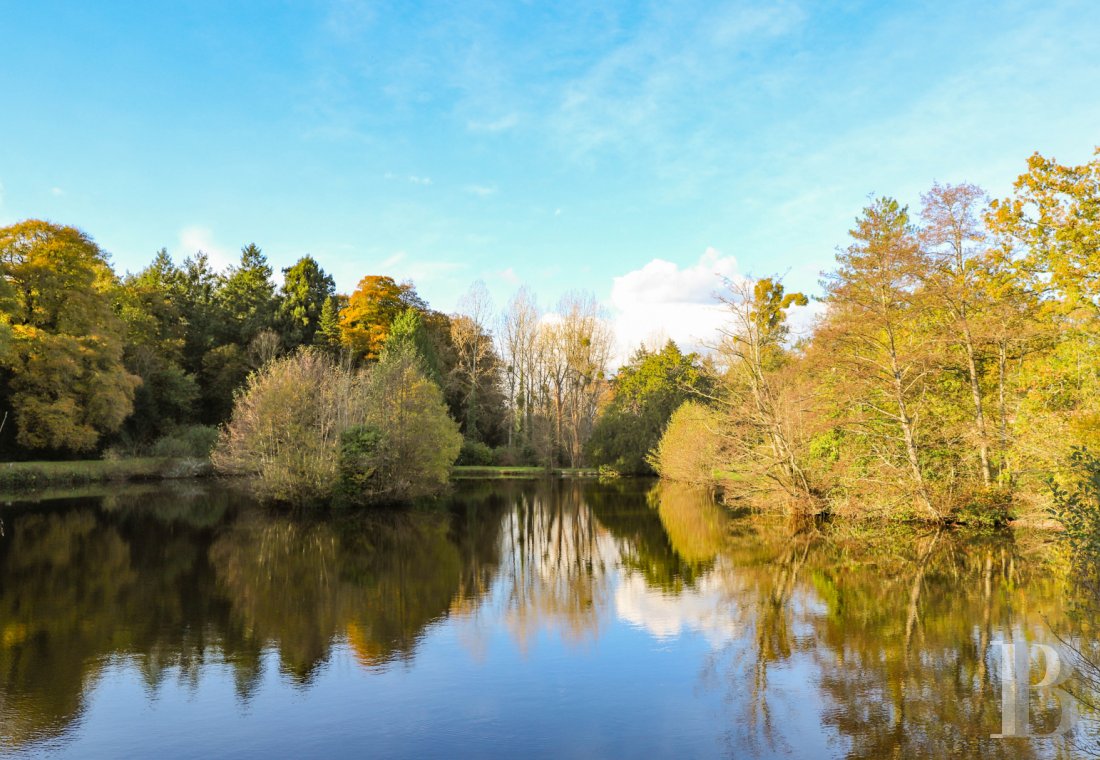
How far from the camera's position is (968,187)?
18.9 metres

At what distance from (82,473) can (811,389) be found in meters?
34.2

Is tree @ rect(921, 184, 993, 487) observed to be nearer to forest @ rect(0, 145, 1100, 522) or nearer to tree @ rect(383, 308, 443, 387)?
forest @ rect(0, 145, 1100, 522)

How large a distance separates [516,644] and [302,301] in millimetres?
48605

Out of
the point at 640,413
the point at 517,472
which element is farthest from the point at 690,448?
the point at 517,472

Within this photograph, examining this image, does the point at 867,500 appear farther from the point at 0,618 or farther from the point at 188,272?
the point at 188,272

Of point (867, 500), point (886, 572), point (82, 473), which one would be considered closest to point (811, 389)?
point (867, 500)

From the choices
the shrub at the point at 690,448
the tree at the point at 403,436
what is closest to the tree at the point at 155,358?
the tree at the point at 403,436

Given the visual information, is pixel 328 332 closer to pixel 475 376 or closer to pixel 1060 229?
pixel 475 376

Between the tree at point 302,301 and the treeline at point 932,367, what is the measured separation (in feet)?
127

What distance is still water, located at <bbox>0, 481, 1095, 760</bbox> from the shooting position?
6320 mm

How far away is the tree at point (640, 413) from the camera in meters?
45.5

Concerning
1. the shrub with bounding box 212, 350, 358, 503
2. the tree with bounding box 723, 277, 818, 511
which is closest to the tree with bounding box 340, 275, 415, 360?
the shrub with bounding box 212, 350, 358, 503

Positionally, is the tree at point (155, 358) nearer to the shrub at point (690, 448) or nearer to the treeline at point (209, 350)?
the treeline at point (209, 350)

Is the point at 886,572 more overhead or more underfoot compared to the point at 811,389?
more underfoot
